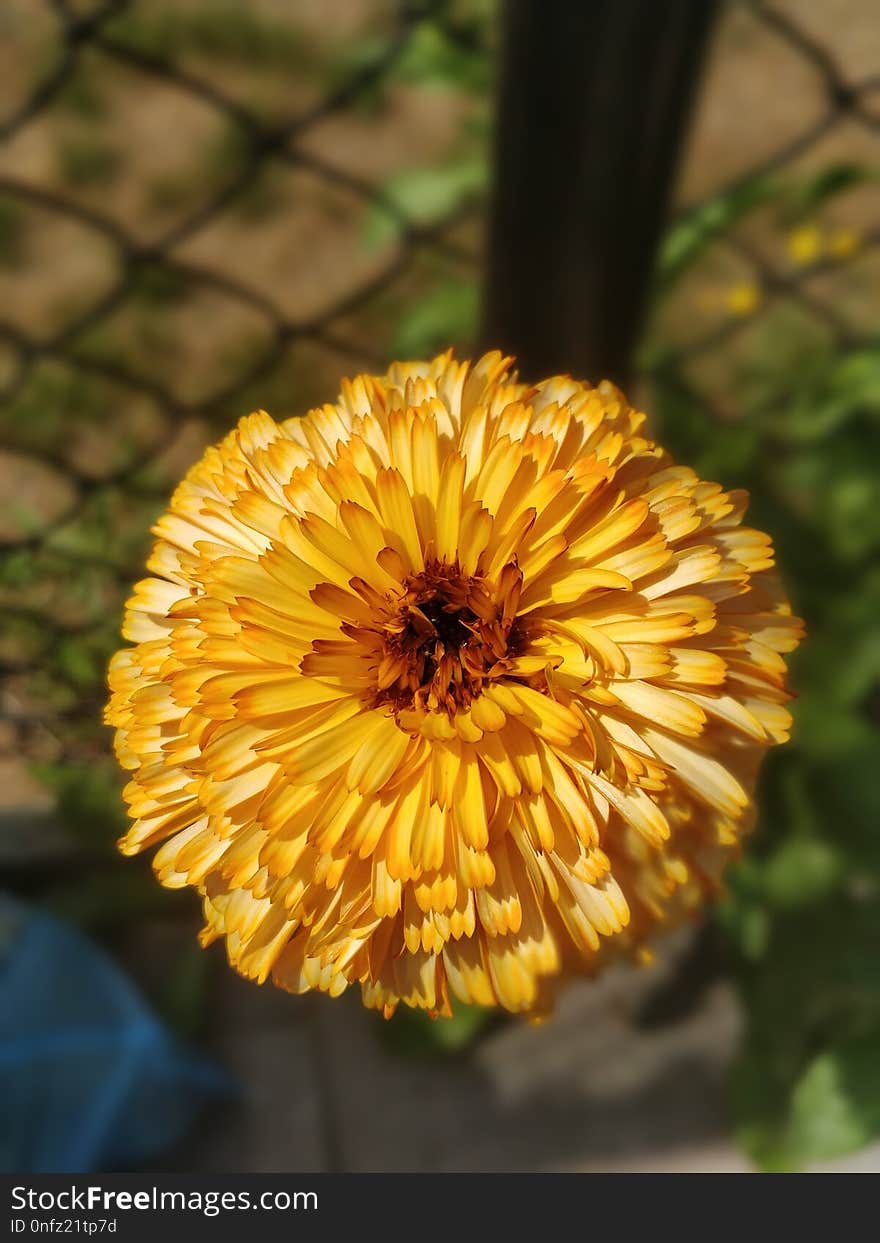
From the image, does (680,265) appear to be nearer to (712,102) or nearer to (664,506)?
(664,506)

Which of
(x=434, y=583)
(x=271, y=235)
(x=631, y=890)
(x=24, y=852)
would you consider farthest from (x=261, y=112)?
(x=631, y=890)

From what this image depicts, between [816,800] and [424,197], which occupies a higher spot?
[424,197]

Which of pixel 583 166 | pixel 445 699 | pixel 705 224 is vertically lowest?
pixel 445 699

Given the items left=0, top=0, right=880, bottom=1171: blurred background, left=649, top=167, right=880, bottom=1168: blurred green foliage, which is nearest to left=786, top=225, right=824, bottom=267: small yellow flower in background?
left=0, top=0, right=880, bottom=1171: blurred background

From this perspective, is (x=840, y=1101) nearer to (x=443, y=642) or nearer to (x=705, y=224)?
(x=443, y=642)

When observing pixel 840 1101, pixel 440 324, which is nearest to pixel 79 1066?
pixel 840 1101

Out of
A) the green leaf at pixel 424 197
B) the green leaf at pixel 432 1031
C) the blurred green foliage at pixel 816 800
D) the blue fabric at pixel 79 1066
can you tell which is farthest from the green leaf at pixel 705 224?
the blue fabric at pixel 79 1066

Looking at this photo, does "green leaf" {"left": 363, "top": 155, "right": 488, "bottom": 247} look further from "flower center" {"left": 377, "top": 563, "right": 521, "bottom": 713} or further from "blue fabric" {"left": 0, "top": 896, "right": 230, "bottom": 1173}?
"blue fabric" {"left": 0, "top": 896, "right": 230, "bottom": 1173}
